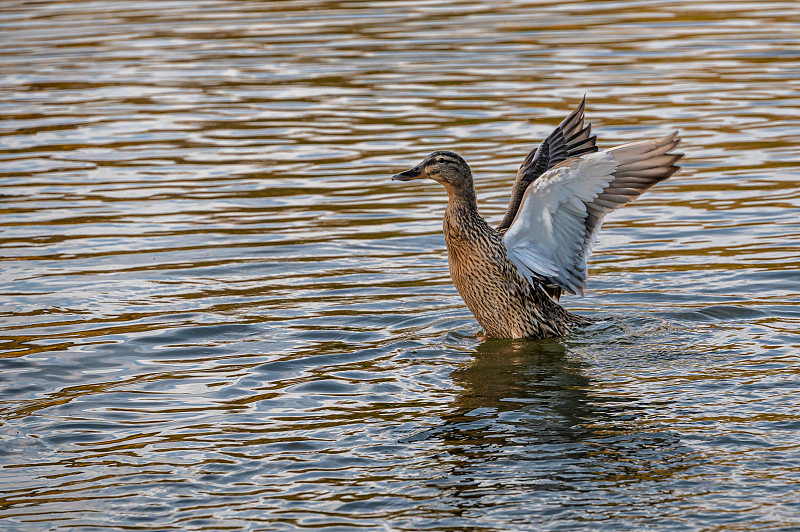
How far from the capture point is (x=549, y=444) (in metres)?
5.68

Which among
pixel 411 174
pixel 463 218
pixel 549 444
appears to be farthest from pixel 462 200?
pixel 549 444

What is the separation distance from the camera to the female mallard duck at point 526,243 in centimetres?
754

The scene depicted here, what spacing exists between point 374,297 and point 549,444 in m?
3.19

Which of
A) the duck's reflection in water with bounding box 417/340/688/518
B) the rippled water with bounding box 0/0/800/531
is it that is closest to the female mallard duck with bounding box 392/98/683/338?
the rippled water with bounding box 0/0/800/531

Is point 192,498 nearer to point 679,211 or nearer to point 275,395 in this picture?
point 275,395

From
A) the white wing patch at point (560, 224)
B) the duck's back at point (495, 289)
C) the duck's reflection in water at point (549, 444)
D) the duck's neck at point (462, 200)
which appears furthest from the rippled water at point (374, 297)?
the duck's neck at point (462, 200)

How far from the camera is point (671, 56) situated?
53.3ft

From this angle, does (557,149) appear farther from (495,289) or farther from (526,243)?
(495,289)

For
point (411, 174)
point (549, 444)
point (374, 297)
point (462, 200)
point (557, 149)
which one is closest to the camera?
point (549, 444)

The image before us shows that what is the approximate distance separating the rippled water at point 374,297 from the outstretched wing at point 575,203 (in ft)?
1.67

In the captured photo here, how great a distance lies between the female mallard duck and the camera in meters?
7.54

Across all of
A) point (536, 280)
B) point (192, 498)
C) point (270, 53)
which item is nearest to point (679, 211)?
point (536, 280)

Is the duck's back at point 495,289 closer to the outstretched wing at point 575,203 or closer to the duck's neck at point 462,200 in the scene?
the duck's neck at point 462,200

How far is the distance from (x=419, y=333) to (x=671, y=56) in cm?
982
